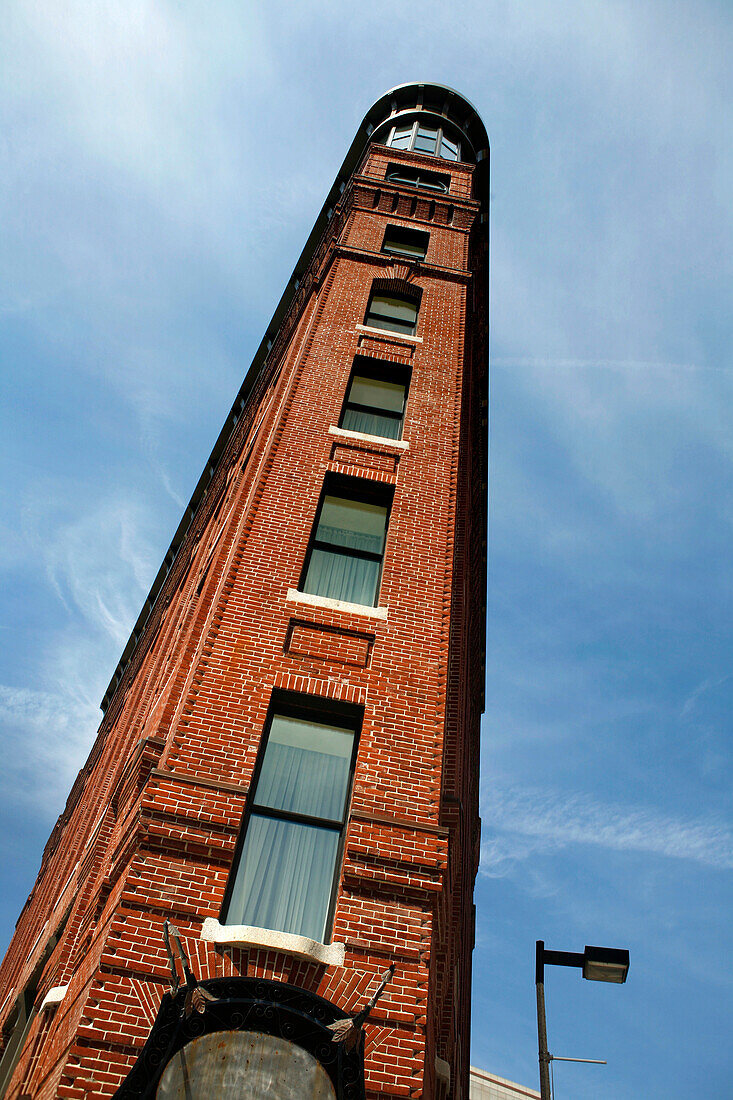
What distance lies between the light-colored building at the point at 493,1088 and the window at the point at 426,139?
43719mm

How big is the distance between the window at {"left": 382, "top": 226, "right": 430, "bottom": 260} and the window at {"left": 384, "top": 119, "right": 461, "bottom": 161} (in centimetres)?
635

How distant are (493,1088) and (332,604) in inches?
1642

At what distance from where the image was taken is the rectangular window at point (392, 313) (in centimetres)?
1781

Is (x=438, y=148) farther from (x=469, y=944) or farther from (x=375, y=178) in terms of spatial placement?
(x=469, y=944)

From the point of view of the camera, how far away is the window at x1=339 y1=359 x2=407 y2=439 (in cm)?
1480

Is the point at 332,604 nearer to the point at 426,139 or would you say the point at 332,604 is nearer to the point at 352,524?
the point at 352,524

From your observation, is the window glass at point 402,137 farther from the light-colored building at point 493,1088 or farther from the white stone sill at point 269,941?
the light-colored building at point 493,1088

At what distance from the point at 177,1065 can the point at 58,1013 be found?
2.84m

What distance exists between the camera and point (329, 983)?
7422mm

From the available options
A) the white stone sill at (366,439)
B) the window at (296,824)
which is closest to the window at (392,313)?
the white stone sill at (366,439)

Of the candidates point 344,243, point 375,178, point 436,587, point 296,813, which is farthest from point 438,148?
point 296,813

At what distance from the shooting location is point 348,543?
487 inches

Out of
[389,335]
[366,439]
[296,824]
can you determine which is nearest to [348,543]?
[366,439]

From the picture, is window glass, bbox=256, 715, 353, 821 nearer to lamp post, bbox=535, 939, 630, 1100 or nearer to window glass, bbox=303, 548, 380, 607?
window glass, bbox=303, 548, 380, 607
